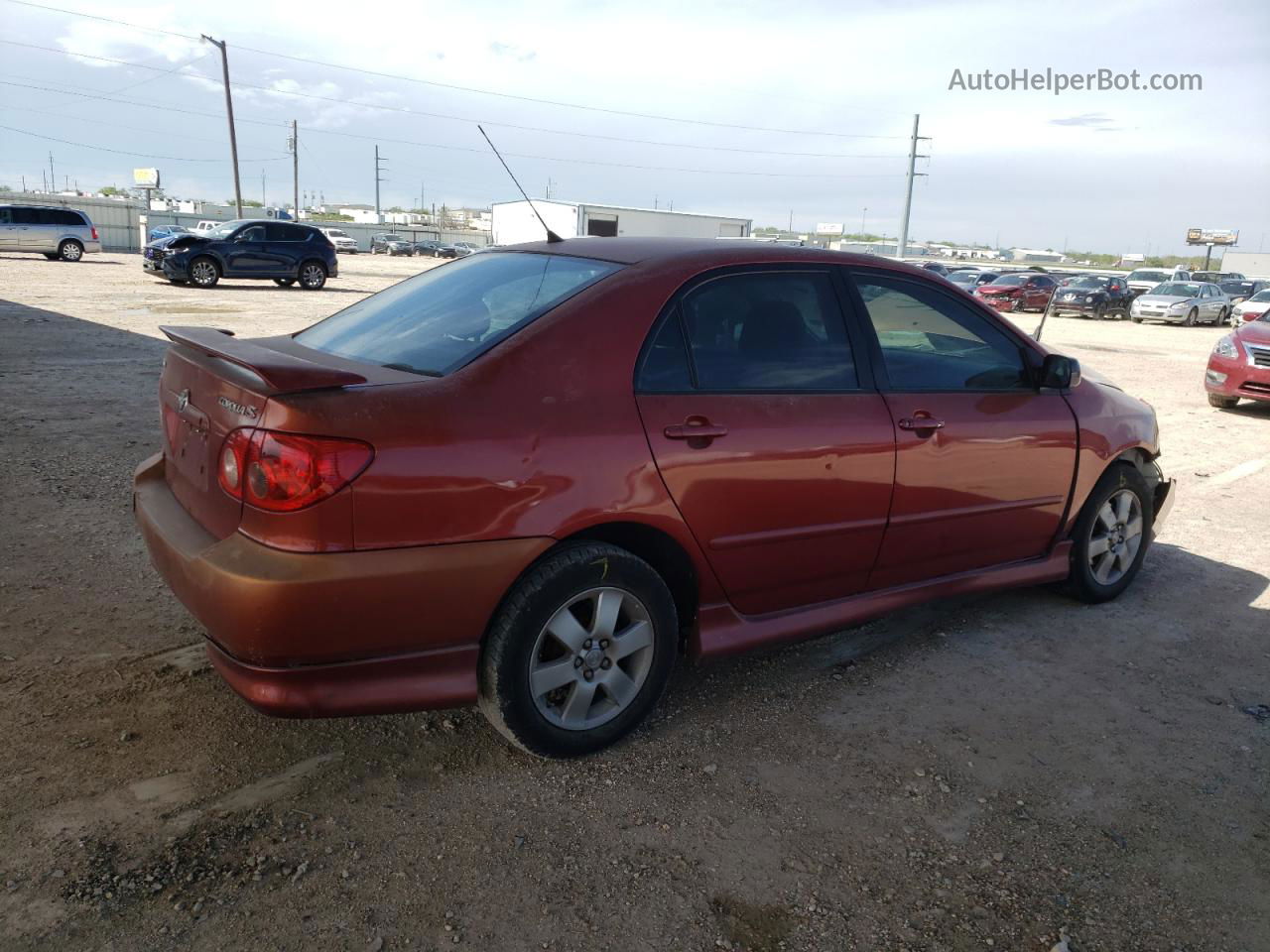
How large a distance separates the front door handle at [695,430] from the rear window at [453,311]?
0.55 metres

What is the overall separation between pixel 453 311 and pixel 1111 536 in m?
3.28

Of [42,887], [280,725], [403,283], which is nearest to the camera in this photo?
[42,887]

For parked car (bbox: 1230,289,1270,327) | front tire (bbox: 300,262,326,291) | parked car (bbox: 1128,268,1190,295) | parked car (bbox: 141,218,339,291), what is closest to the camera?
parked car (bbox: 1230,289,1270,327)

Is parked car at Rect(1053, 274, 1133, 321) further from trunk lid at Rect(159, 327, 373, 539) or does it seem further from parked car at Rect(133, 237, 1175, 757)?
trunk lid at Rect(159, 327, 373, 539)

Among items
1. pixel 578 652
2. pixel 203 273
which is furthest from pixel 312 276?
pixel 578 652

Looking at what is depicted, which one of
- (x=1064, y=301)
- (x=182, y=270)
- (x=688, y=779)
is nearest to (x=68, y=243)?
(x=182, y=270)

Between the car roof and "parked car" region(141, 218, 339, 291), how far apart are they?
20275 mm

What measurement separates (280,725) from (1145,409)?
4.18 meters

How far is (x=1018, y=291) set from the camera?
2919 centimetres

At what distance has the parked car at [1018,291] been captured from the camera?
29.3m

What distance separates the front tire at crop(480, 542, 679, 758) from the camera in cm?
277

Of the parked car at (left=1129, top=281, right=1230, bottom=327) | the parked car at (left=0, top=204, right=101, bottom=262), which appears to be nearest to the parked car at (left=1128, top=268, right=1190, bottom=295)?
the parked car at (left=1129, top=281, right=1230, bottom=327)

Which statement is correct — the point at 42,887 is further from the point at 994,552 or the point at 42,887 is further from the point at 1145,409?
the point at 1145,409

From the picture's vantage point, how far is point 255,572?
8.04 feet
